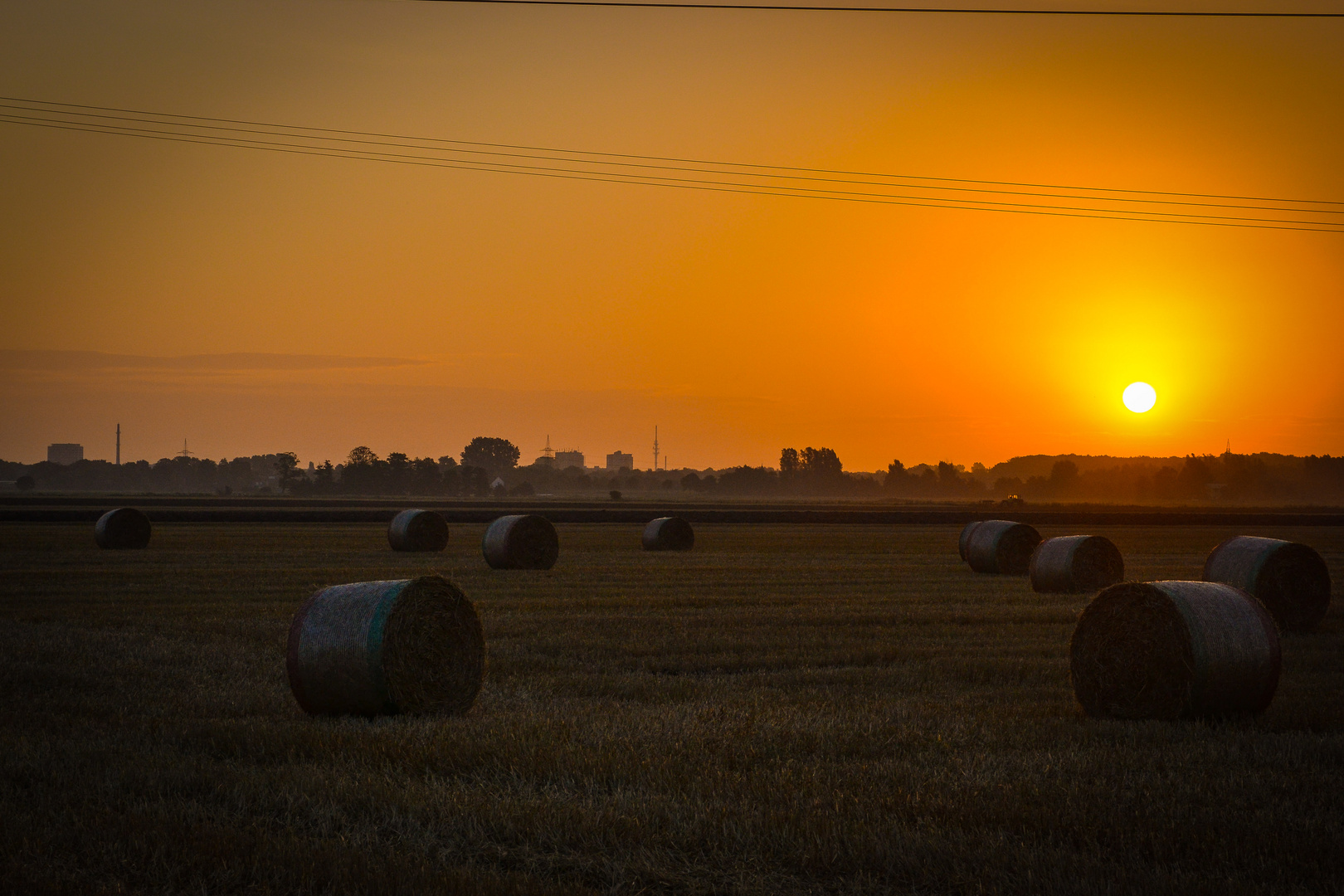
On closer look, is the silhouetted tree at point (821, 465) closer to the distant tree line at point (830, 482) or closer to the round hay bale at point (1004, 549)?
the distant tree line at point (830, 482)

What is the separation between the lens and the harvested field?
6.42m

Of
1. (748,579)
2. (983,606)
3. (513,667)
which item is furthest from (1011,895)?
(748,579)

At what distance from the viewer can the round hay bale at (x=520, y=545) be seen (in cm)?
2677

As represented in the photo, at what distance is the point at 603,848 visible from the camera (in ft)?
22.2

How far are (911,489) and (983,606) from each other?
14719cm

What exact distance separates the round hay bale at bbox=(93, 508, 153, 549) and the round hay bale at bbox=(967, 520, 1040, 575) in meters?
22.5

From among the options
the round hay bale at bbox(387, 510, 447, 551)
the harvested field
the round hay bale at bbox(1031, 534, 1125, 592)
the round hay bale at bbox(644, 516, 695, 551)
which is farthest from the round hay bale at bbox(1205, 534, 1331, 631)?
the round hay bale at bbox(387, 510, 447, 551)

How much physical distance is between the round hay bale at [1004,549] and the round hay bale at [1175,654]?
15722mm

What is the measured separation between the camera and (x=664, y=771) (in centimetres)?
823

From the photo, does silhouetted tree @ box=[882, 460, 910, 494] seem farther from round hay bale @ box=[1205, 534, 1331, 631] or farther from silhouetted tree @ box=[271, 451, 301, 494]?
round hay bale @ box=[1205, 534, 1331, 631]

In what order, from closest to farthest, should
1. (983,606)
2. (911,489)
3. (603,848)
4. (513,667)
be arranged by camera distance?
(603,848)
(513,667)
(983,606)
(911,489)

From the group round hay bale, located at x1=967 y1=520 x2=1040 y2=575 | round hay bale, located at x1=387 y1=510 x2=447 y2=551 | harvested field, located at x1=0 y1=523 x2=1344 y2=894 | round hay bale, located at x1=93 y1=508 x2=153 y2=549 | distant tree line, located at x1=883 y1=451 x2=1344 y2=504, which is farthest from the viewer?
distant tree line, located at x1=883 y1=451 x2=1344 y2=504

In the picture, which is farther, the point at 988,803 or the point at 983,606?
the point at 983,606

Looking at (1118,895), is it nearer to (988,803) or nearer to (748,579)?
(988,803)
